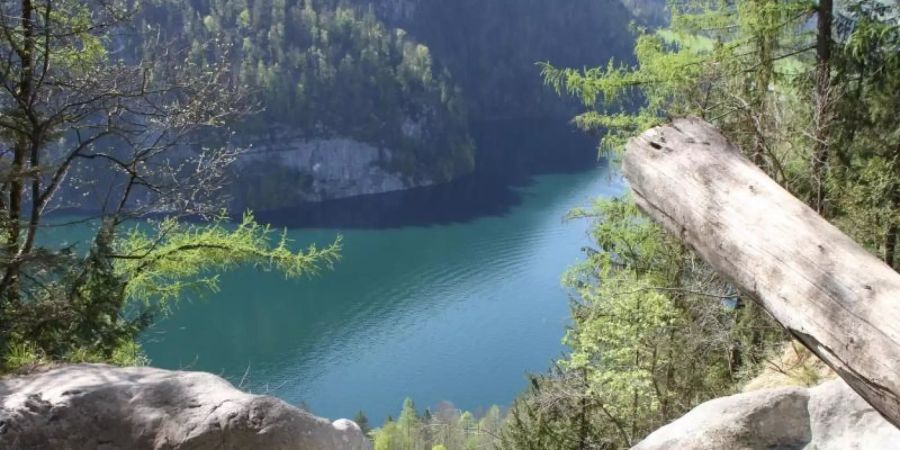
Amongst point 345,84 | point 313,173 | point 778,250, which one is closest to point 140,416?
point 778,250

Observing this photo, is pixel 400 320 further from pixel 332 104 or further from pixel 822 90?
pixel 332 104

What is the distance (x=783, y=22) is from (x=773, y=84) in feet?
2.86

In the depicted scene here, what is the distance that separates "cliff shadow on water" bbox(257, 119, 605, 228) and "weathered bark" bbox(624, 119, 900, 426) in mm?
55287

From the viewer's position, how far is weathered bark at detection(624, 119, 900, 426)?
223 centimetres

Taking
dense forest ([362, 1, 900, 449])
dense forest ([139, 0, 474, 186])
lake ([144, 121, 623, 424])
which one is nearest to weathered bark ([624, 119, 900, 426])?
dense forest ([362, 1, 900, 449])

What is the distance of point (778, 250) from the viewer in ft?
8.32

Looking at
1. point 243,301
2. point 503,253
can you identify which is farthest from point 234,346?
point 503,253

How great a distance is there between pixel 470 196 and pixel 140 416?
209ft

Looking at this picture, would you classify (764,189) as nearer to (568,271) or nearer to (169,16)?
(568,271)

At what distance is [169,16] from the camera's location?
2721 inches

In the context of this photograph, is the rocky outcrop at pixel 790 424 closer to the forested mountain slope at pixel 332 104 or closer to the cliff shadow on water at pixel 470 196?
the cliff shadow on water at pixel 470 196

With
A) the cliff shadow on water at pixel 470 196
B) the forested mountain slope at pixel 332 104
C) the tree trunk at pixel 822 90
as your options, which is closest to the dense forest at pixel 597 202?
the tree trunk at pixel 822 90

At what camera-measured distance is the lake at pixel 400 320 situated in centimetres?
2873

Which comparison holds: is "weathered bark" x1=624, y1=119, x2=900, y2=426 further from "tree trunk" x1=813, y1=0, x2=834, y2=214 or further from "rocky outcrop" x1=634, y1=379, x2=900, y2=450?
"tree trunk" x1=813, y1=0, x2=834, y2=214
